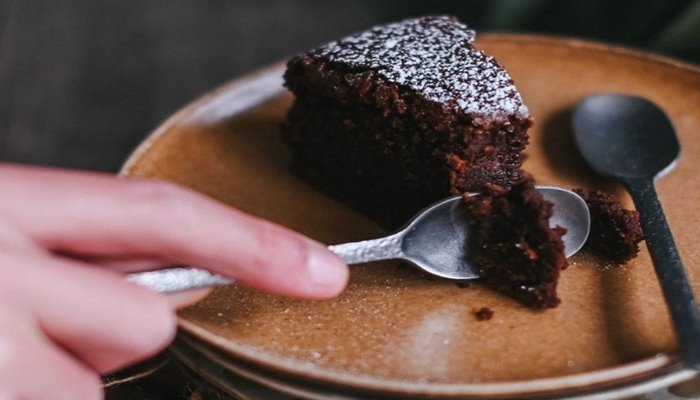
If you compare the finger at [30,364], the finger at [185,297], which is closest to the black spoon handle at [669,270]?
the finger at [185,297]

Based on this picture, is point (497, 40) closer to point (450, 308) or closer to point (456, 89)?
point (456, 89)

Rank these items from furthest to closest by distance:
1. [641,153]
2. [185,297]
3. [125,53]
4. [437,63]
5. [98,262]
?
[125,53]
[641,153]
[437,63]
[185,297]
[98,262]

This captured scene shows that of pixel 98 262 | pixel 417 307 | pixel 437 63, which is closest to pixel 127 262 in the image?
pixel 98 262

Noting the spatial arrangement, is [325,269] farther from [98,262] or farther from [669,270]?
[669,270]

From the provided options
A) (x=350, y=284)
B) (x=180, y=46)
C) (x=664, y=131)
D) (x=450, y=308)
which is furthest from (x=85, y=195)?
(x=180, y=46)

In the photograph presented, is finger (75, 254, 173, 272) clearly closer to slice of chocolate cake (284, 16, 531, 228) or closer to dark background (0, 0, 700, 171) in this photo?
slice of chocolate cake (284, 16, 531, 228)

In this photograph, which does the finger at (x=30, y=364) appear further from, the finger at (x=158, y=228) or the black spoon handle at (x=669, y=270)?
the black spoon handle at (x=669, y=270)

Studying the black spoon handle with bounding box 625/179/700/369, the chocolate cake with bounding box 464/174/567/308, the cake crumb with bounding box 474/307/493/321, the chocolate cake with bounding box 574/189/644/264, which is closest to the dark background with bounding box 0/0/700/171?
the black spoon handle with bounding box 625/179/700/369
